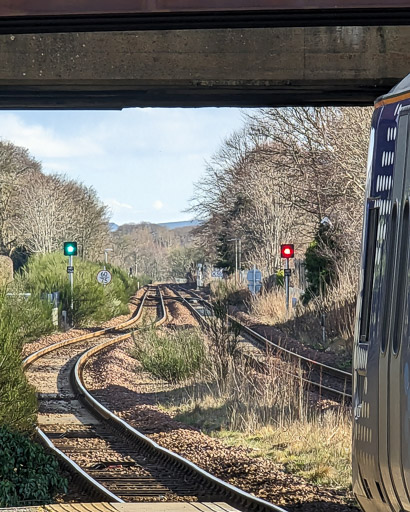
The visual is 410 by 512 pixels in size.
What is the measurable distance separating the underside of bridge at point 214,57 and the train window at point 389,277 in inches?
106

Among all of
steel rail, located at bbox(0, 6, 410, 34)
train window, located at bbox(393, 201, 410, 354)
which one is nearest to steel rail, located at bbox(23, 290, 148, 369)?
steel rail, located at bbox(0, 6, 410, 34)

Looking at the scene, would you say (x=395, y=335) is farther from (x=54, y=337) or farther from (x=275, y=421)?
(x=54, y=337)

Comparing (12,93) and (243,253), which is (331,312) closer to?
(12,93)

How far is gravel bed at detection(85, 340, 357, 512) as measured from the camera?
989 centimetres

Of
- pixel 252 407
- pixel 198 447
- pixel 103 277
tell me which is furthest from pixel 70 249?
pixel 198 447

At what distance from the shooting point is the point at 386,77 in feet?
25.7

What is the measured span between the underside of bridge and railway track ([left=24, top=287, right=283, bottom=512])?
13.4 feet

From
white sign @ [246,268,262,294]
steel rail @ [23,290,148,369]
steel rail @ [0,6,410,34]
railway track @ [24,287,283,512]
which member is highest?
steel rail @ [0,6,410,34]

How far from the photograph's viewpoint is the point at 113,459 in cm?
1277

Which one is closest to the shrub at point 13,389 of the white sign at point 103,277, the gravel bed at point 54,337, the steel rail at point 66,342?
the steel rail at point 66,342

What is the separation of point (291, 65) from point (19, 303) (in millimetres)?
25321

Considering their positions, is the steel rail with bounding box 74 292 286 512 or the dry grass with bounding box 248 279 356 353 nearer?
the steel rail with bounding box 74 292 286 512

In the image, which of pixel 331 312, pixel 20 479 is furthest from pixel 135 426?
pixel 331 312

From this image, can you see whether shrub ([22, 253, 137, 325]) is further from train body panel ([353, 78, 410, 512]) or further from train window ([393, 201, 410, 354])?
train window ([393, 201, 410, 354])
